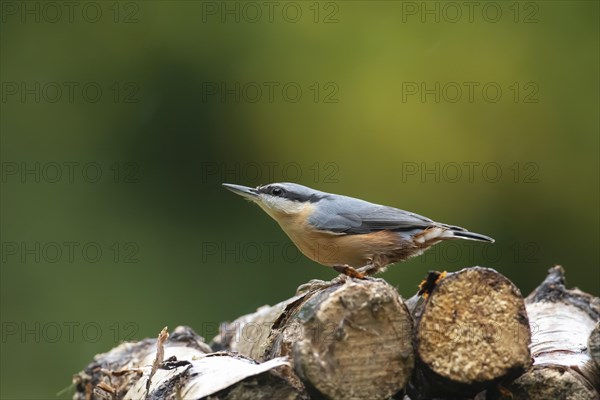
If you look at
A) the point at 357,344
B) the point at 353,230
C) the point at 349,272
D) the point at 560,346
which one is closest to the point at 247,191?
the point at 353,230

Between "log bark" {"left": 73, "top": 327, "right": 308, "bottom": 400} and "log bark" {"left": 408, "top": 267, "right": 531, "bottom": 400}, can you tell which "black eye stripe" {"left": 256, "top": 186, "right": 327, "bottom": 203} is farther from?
"log bark" {"left": 408, "top": 267, "right": 531, "bottom": 400}

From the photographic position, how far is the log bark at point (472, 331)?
2.52 meters

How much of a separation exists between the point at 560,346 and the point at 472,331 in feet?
2.46

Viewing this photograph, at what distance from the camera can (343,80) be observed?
24.8ft

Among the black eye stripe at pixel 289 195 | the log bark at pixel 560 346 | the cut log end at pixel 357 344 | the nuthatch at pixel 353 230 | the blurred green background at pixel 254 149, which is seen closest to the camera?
the cut log end at pixel 357 344

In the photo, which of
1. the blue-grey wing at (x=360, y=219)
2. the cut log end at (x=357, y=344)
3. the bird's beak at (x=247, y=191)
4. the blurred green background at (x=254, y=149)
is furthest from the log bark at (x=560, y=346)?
the blurred green background at (x=254, y=149)

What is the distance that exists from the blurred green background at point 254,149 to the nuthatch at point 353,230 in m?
2.96

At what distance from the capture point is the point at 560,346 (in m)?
3.12

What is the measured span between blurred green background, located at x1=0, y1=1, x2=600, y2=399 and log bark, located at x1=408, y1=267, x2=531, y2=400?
448 cm

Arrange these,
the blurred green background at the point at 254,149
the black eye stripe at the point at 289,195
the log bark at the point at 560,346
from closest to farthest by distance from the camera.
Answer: the log bark at the point at 560,346, the black eye stripe at the point at 289,195, the blurred green background at the point at 254,149

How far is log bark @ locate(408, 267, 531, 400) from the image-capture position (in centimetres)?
252

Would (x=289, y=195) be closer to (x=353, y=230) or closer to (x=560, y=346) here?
(x=353, y=230)

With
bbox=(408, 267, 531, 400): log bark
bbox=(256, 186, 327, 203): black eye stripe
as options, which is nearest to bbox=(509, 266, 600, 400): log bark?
bbox=(408, 267, 531, 400): log bark

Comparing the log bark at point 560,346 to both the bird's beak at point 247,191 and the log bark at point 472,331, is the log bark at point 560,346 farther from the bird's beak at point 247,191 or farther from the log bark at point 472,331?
the bird's beak at point 247,191
